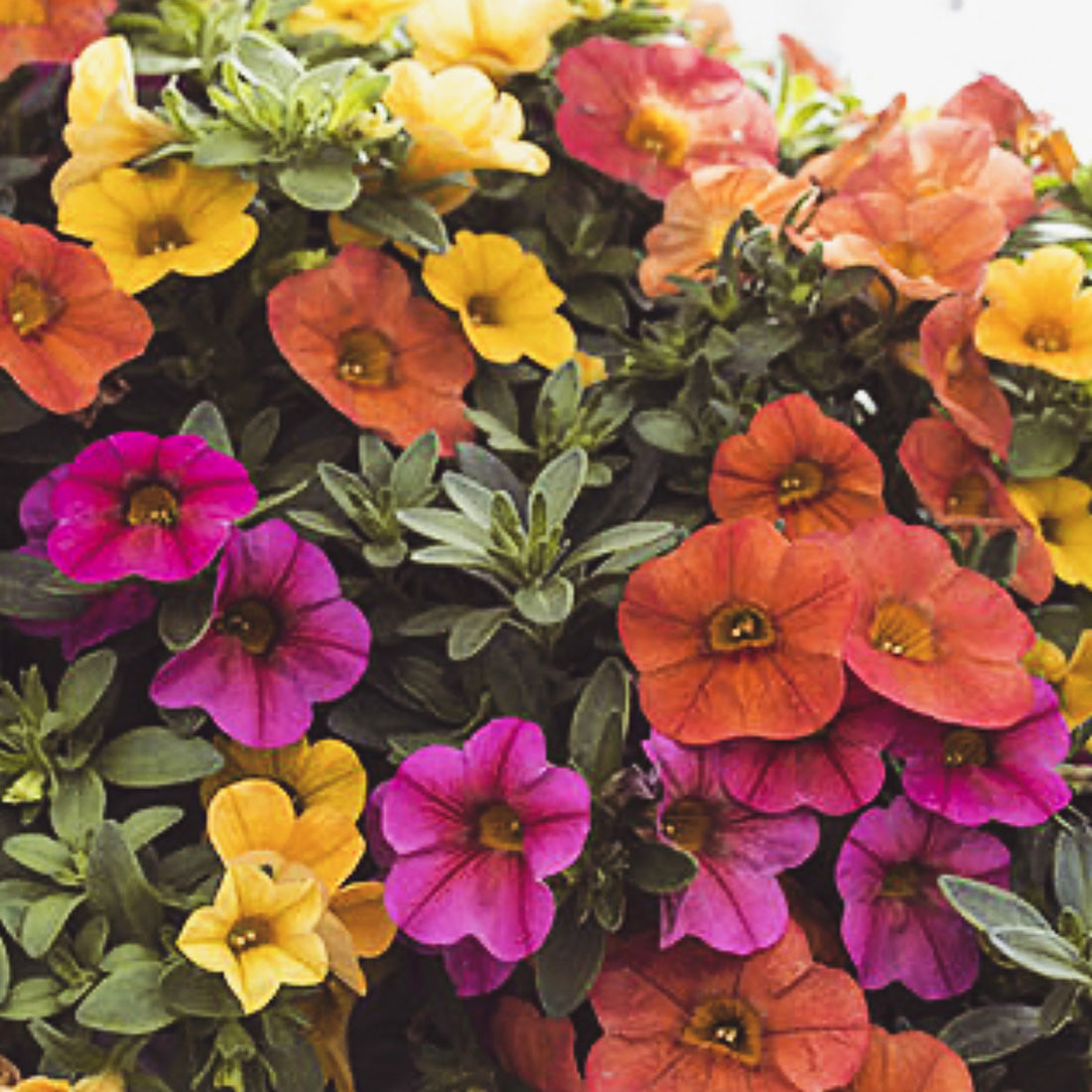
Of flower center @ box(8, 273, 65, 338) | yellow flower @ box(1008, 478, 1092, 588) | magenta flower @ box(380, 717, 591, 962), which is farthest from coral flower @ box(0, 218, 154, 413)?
yellow flower @ box(1008, 478, 1092, 588)

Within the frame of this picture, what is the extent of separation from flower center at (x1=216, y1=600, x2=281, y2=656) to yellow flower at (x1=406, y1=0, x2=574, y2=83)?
0.37 metres

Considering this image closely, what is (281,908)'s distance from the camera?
2.27 ft

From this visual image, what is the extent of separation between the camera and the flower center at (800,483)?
0.85 metres

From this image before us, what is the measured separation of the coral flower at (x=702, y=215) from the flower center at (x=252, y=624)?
295mm

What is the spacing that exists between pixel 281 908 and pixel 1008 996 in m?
0.34

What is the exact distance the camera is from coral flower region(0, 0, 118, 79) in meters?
0.94

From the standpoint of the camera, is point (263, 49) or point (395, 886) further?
point (263, 49)

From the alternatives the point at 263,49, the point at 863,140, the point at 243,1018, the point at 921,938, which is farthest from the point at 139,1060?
the point at 863,140

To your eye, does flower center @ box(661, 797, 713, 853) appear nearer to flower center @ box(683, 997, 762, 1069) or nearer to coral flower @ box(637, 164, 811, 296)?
flower center @ box(683, 997, 762, 1069)

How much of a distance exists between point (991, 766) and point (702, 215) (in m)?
0.35

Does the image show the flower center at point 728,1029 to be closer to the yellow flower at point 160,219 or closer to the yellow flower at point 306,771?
the yellow flower at point 306,771

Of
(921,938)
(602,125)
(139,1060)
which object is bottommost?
(139,1060)

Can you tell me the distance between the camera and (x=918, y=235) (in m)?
0.92

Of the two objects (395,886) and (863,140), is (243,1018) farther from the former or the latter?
(863,140)
